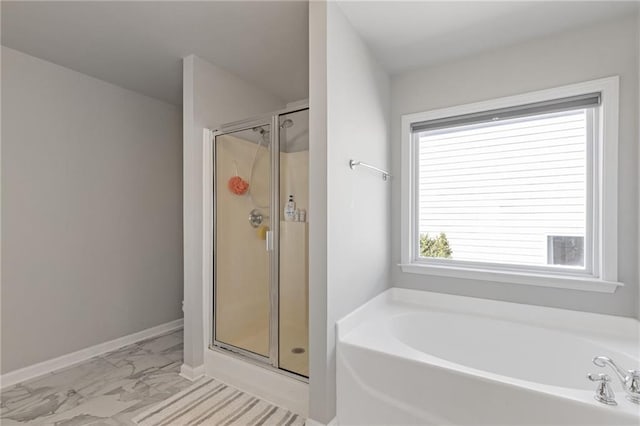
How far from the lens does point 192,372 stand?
7.64 feet

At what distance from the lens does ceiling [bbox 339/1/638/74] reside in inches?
69.1

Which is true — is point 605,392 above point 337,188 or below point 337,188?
below

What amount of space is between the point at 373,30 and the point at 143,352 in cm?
323

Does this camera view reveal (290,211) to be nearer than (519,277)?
No

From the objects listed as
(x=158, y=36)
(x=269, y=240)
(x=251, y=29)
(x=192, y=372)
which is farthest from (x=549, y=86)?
(x=192, y=372)

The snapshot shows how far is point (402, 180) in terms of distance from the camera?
8.25ft

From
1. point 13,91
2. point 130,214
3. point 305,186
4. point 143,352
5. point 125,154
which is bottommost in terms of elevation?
point 143,352

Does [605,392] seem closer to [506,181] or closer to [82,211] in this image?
[506,181]

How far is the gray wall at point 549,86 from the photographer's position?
1.78 meters

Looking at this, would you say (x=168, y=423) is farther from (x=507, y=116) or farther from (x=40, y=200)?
(x=507, y=116)

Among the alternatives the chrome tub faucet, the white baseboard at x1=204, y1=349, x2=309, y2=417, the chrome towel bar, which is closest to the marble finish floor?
the white baseboard at x1=204, y1=349, x2=309, y2=417

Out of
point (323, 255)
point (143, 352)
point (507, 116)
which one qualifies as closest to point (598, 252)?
point (507, 116)

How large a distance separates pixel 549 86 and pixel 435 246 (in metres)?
1.32

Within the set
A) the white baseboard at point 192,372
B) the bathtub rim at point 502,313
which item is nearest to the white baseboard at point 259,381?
the white baseboard at point 192,372
